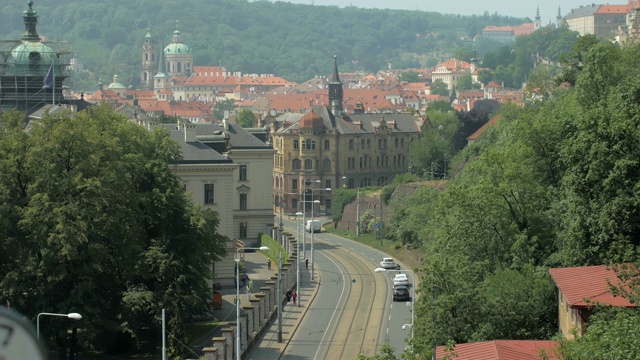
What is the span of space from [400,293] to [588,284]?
32.4m

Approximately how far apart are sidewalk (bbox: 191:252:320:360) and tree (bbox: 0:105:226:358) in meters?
2.82

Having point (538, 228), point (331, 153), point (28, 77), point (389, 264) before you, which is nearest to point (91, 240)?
point (538, 228)

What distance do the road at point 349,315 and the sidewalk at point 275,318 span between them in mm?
448

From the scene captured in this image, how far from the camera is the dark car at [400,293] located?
6341 cm

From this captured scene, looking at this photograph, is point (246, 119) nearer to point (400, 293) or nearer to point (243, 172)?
point (243, 172)

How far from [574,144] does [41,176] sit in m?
20.4

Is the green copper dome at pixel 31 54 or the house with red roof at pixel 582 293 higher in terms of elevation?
the green copper dome at pixel 31 54

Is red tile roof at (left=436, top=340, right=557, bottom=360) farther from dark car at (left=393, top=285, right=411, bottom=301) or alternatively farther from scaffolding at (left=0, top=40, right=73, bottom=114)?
scaffolding at (left=0, top=40, right=73, bottom=114)

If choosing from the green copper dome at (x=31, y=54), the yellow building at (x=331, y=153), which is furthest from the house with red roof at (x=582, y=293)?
the yellow building at (x=331, y=153)

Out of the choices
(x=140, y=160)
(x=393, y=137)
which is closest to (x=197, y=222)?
(x=140, y=160)

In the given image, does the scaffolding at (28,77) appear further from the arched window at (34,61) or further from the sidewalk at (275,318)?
the sidewalk at (275,318)

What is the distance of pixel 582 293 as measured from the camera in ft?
→ 100

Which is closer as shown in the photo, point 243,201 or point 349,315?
point 349,315

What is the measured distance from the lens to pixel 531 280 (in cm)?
3888
